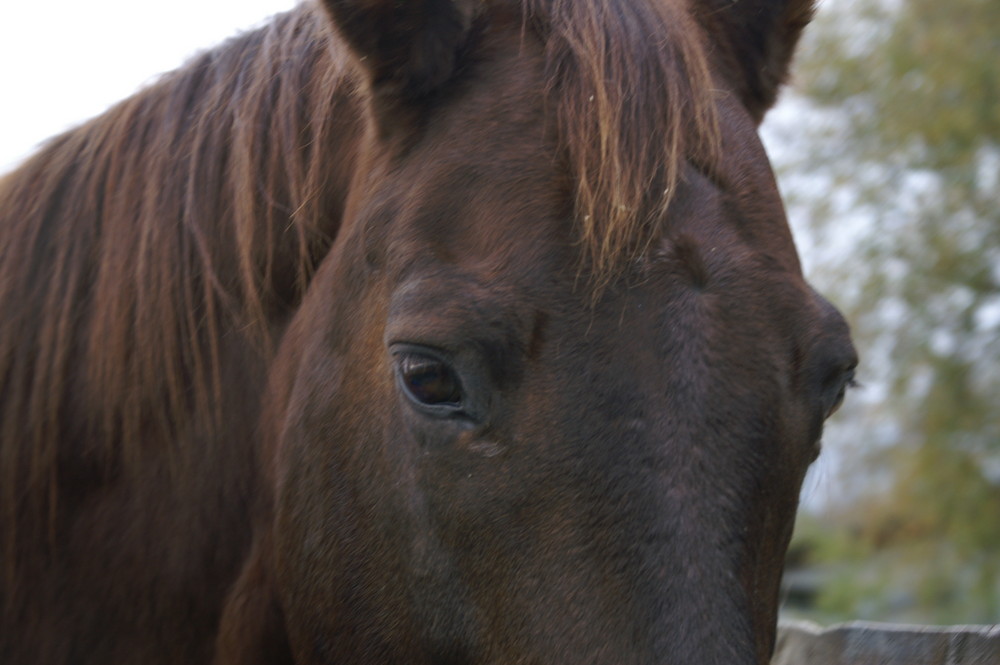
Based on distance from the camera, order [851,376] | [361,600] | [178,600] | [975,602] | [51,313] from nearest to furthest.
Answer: [361,600]
[851,376]
[178,600]
[51,313]
[975,602]

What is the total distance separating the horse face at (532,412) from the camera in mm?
1552

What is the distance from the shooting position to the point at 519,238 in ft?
5.63

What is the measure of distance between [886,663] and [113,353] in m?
1.88

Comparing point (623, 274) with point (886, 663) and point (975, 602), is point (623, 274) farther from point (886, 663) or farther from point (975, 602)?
point (975, 602)

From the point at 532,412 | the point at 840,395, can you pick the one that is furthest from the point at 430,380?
the point at 840,395

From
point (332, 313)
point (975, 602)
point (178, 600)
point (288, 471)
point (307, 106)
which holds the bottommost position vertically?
point (975, 602)

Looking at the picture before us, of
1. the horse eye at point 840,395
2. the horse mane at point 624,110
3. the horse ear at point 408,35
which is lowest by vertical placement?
the horse eye at point 840,395

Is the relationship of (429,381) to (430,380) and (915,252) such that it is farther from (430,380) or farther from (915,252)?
(915,252)

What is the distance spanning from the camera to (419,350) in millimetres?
1704

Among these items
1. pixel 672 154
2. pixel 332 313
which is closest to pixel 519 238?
pixel 672 154

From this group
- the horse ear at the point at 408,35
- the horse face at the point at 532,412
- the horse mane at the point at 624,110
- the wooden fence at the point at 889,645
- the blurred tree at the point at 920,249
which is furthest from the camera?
the blurred tree at the point at 920,249

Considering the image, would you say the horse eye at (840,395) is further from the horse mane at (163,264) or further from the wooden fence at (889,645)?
the horse mane at (163,264)

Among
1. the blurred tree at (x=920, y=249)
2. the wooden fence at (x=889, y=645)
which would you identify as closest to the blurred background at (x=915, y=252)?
the blurred tree at (x=920, y=249)

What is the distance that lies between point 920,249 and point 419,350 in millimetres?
8159
